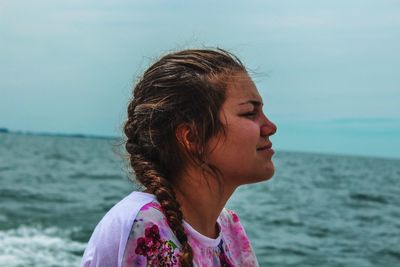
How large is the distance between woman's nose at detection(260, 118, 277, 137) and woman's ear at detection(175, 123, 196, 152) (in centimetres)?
17

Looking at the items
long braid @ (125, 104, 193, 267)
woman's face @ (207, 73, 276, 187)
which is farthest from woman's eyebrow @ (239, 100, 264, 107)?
long braid @ (125, 104, 193, 267)

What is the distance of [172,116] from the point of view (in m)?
1.61

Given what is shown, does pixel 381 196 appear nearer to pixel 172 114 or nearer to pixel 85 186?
pixel 85 186

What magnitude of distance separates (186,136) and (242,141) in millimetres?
129

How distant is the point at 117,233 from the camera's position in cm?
146

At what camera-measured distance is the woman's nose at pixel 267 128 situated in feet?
5.46

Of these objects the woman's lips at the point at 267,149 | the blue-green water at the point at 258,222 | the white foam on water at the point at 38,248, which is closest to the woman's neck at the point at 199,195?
the woman's lips at the point at 267,149

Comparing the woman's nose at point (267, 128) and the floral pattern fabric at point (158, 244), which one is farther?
the woman's nose at point (267, 128)

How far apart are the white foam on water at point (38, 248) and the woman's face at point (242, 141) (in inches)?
294

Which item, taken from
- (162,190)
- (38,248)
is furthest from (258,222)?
(162,190)

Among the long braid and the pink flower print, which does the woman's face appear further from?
the pink flower print

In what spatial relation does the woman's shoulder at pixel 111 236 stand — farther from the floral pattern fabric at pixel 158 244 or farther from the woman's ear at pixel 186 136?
the woman's ear at pixel 186 136

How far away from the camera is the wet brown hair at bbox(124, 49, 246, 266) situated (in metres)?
1.61

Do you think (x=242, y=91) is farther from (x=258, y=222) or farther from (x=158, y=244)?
(x=258, y=222)
